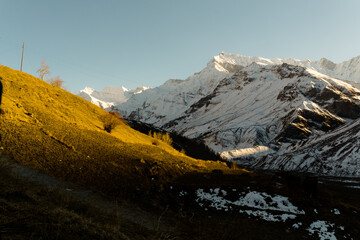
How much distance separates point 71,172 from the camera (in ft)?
64.8

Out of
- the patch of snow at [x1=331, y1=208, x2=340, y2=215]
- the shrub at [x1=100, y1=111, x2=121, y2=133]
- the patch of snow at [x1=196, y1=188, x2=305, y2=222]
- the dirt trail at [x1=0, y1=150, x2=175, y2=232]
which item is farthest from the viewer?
the shrub at [x1=100, y1=111, x2=121, y2=133]

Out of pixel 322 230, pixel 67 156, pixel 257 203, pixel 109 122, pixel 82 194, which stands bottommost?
pixel 322 230

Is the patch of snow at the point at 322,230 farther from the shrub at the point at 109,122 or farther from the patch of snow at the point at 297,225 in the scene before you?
the shrub at the point at 109,122

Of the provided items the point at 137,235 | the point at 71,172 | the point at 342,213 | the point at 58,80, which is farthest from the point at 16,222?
the point at 58,80

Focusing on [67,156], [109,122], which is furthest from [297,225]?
[109,122]

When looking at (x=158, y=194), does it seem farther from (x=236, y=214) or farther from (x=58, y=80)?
(x=58, y=80)

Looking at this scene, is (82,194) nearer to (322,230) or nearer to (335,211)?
(322,230)

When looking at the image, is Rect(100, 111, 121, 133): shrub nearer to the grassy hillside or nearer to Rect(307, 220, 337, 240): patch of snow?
the grassy hillside

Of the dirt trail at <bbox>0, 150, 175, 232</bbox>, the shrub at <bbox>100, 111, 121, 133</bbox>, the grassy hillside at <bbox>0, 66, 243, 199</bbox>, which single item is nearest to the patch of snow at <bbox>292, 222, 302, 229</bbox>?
the dirt trail at <bbox>0, 150, 175, 232</bbox>

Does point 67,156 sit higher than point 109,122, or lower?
lower

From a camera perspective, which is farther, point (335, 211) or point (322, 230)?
point (335, 211)

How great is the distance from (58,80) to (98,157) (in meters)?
62.4

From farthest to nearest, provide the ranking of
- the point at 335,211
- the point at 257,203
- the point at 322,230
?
the point at 335,211 < the point at 257,203 < the point at 322,230

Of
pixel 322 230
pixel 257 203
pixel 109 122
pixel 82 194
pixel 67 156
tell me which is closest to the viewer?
pixel 82 194
